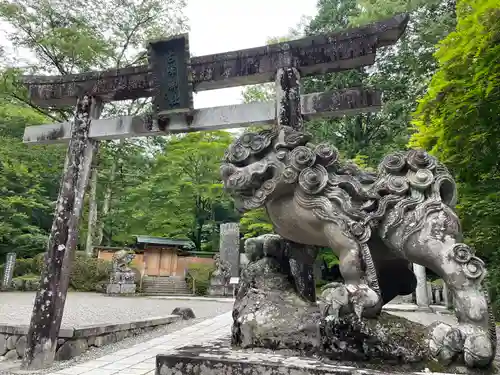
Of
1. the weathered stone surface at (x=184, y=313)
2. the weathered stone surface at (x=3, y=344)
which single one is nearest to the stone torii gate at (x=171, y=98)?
the weathered stone surface at (x=3, y=344)

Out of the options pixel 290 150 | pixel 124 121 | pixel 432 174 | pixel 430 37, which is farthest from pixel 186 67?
pixel 430 37

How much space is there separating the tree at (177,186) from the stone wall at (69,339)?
14976 millimetres

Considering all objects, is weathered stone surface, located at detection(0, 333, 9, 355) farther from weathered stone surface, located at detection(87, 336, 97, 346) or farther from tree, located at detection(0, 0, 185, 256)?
tree, located at detection(0, 0, 185, 256)

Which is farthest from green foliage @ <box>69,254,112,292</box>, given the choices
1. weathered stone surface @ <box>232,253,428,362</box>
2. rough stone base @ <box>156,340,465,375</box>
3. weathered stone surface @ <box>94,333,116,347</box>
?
rough stone base @ <box>156,340,465,375</box>

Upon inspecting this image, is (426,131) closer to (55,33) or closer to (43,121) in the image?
(55,33)

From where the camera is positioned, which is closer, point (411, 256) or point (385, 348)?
point (385, 348)

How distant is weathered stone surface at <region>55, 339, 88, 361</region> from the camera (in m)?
5.93

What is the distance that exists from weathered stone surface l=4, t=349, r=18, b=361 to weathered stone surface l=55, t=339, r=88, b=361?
1043 mm

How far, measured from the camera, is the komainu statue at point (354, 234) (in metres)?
2.25

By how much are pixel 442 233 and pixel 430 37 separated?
1381 centimetres

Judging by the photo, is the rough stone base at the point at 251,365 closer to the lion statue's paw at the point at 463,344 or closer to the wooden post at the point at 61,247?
the lion statue's paw at the point at 463,344

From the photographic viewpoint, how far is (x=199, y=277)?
2216 centimetres

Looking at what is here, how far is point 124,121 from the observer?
5.93m

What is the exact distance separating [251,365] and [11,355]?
6086 mm
